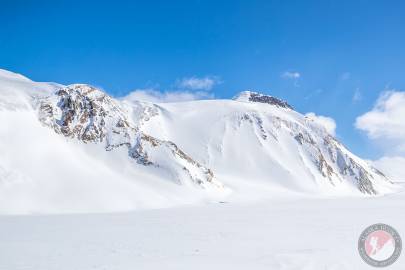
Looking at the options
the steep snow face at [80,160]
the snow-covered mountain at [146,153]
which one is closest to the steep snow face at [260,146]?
the snow-covered mountain at [146,153]

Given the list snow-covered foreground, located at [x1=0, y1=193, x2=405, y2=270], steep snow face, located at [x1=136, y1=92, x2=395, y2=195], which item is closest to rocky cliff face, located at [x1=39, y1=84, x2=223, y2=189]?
steep snow face, located at [x1=136, y1=92, x2=395, y2=195]

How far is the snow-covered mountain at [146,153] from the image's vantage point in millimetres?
74625

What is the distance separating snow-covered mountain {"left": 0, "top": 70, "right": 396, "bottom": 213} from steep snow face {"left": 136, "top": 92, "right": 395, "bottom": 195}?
45 centimetres

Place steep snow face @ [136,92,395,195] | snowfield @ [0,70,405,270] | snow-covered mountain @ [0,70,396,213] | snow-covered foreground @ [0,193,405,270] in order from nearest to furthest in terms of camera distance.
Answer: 1. snow-covered foreground @ [0,193,405,270]
2. snowfield @ [0,70,405,270]
3. snow-covered mountain @ [0,70,396,213]
4. steep snow face @ [136,92,395,195]

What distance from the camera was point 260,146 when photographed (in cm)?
14738

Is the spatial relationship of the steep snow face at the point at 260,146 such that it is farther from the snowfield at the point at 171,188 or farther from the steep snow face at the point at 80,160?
the steep snow face at the point at 80,160

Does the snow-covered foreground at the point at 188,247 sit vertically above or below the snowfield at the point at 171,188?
below

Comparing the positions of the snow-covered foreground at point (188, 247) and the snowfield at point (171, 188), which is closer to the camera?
the snow-covered foreground at point (188, 247)

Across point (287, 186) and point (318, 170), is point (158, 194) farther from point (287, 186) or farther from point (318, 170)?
point (318, 170)

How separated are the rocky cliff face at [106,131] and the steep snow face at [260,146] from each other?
67.3ft

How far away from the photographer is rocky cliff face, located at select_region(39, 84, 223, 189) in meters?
99.6

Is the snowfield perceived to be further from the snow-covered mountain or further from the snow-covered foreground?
the snow-covered mountain

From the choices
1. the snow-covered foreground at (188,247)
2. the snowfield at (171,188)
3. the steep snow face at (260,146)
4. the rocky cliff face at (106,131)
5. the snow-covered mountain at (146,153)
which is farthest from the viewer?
the steep snow face at (260,146)

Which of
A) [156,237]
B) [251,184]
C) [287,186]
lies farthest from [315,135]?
[156,237]
